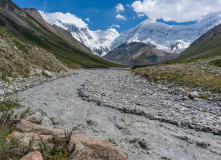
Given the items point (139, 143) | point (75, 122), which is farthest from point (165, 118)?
point (75, 122)

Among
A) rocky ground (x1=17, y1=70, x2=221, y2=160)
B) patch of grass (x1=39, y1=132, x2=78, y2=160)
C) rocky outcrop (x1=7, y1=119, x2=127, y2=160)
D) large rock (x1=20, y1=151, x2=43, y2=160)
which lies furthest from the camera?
rocky ground (x1=17, y1=70, x2=221, y2=160)

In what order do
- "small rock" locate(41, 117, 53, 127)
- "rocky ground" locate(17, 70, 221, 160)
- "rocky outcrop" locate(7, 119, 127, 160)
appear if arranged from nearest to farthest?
"rocky outcrop" locate(7, 119, 127, 160) < "rocky ground" locate(17, 70, 221, 160) < "small rock" locate(41, 117, 53, 127)

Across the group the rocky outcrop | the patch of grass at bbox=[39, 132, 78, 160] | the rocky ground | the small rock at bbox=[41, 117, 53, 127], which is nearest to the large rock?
the patch of grass at bbox=[39, 132, 78, 160]

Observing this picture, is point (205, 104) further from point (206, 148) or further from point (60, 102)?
point (60, 102)

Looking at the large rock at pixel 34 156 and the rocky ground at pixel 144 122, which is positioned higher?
the large rock at pixel 34 156

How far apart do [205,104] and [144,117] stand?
9466 mm

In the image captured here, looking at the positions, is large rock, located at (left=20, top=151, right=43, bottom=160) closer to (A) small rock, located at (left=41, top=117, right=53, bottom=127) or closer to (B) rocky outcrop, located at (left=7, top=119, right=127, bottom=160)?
(B) rocky outcrop, located at (left=7, top=119, right=127, bottom=160)

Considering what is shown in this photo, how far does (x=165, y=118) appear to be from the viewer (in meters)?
14.0

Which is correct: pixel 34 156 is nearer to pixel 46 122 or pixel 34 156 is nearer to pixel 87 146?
pixel 87 146

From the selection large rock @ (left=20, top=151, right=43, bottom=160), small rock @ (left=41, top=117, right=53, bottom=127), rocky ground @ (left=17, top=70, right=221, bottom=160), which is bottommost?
small rock @ (left=41, top=117, right=53, bottom=127)

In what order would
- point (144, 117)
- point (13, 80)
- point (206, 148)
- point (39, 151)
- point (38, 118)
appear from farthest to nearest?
point (13, 80), point (144, 117), point (38, 118), point (206, 148), point (39, 151)

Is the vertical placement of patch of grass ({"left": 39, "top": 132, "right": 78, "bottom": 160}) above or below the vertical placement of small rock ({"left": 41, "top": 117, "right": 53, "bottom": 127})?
above

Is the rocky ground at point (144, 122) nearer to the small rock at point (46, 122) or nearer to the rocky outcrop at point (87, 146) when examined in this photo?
the small rock at point (46, 122)

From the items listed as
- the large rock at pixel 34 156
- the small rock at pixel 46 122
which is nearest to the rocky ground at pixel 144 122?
the small rock at pixel 46 122
